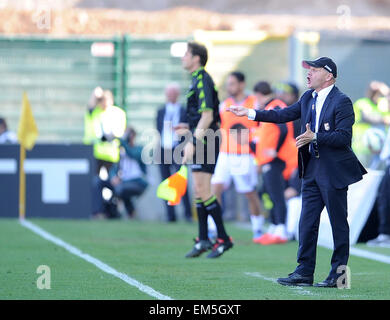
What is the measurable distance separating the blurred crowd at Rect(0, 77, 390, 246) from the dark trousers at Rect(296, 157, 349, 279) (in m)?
4.95

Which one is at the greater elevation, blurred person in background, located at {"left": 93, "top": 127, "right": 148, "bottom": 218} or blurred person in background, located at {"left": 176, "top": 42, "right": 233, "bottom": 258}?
blurred person in background, located at {"left": 176, "top": 42, "right": 233, "bottom": 258}

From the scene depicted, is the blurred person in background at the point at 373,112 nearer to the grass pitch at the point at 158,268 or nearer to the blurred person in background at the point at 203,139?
the grass pitch at the point at 158,268

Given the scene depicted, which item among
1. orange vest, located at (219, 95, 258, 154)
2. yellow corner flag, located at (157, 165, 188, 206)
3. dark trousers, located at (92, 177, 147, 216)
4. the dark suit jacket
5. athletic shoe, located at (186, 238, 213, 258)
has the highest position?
the dark suit jacket

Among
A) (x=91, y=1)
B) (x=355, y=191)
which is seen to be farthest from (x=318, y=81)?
(x=91, y=1)

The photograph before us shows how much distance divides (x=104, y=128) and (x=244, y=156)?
16.7 feet

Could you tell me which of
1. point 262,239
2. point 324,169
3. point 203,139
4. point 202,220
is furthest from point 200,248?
point 324,169

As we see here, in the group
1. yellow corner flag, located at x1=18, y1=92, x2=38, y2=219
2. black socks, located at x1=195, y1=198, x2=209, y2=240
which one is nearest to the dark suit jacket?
black socks, located at x1=195, y1=198, x2=209, y2=240

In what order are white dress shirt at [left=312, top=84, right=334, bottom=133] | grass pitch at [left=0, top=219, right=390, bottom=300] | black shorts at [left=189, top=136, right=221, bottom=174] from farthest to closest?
black shorts at [left=189, top=136, right=221, bottom=174] < white dress shirt at [left=312, top=84, right=334, bottom=133] < grass pitch at [left=0, top=219, right=390, bottom=300]

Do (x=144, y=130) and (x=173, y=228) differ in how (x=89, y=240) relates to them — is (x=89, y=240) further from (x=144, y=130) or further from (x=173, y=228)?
(x=144, y=130)

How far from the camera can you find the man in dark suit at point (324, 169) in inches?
380

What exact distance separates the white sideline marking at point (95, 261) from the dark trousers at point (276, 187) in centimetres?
293

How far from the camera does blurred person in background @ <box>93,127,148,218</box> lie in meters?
19.2

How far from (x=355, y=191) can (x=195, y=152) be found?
148 inches

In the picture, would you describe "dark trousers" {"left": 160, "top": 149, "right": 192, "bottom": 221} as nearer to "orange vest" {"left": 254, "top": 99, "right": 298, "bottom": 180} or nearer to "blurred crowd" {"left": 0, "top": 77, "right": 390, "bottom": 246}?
"blurred crowd" {"left": 0, "top": 77, "right": 390, "bottom": 246}
